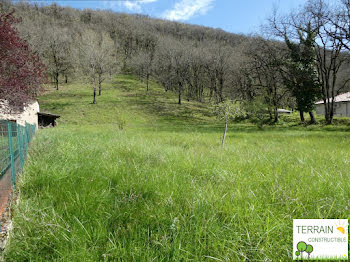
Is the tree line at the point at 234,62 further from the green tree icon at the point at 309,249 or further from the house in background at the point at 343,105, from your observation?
the green tree icon at the point at 309,249

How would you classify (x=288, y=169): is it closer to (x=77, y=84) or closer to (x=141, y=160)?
(x=141, y=160)

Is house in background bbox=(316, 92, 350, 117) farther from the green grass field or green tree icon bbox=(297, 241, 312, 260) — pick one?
green tree icon bbox=(297, 241, 312, 260)

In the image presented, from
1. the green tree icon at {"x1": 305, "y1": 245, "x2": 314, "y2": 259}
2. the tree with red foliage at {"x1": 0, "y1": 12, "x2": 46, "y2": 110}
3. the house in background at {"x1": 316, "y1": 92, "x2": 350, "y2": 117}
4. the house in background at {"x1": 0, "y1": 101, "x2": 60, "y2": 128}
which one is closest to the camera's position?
the green tree icon at {"x1": 305, "y1": 245, "x2": 314, "y2": 259}

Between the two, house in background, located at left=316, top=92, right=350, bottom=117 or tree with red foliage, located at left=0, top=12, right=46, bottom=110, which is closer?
tree with red foliage, located at left=0, top=12, right=46, bottom=110

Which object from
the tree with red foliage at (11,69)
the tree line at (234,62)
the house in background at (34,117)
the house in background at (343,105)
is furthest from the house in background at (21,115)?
the house in background at (343,105)

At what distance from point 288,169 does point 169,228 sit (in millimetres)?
2901

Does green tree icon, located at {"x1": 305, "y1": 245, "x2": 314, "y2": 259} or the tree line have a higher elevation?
the tree line

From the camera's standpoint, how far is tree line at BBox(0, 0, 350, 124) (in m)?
24.2

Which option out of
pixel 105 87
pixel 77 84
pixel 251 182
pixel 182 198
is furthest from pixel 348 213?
pixel 77 84

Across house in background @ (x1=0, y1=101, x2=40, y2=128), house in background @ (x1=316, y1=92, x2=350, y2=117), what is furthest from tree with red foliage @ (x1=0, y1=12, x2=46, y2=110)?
house in background @ (x1=316, y1=92, x2=350, y2=117)

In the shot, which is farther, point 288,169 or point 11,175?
point 288,169

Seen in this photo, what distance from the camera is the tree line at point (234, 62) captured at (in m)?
24.2

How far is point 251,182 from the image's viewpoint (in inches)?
124

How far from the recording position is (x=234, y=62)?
3953 centimetres
